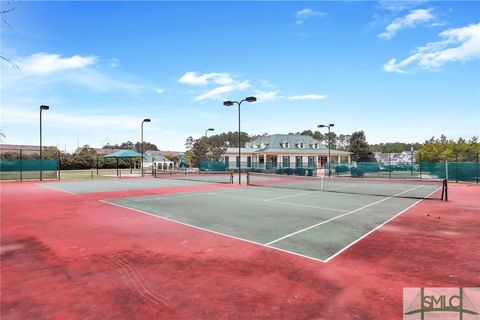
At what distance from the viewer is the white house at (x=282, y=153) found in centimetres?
5781

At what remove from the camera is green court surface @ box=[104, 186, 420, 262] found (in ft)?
26.3

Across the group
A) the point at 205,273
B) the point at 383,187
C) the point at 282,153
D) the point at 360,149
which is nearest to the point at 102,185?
the point at 205,273

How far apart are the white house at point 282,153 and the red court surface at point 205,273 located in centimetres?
4696

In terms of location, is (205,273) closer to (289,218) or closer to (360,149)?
(289,218)

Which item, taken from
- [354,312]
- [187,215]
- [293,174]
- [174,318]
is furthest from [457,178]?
[174,318]

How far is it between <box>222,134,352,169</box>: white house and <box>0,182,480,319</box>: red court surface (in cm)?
4696

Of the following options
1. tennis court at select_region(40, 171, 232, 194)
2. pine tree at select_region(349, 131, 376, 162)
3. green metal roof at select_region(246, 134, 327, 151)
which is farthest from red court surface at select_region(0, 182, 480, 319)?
pine tree at select_region(349, 131, 376, 162)

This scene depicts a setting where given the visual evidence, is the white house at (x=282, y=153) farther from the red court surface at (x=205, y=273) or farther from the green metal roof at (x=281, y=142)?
the red court surface at (x=205, y=273)

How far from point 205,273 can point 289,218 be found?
19.3ft

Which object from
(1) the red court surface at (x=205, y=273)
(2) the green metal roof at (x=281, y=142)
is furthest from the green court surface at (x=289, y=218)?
(2) the green metal roof at (x=281, y=142)

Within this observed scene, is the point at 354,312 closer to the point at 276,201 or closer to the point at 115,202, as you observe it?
the point at 276,201

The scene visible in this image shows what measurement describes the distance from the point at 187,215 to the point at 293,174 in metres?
33.0

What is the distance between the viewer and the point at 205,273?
5898 millimetres

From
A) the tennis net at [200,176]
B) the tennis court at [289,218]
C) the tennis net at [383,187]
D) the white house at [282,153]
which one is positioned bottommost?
the tennis net at [383,187]
